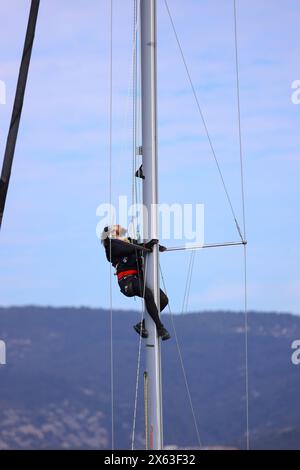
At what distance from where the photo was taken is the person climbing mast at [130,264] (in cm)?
1305

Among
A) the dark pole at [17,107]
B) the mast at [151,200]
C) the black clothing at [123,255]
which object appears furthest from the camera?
the dark pole at [17,107]

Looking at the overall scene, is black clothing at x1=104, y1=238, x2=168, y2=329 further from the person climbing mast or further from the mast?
the mast

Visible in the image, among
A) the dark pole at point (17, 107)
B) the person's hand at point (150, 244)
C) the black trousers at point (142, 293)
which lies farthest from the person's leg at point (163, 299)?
the dark pole at point (17, 107)

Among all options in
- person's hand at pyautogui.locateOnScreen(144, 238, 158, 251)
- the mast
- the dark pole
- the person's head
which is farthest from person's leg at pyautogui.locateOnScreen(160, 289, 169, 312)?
the dark pole

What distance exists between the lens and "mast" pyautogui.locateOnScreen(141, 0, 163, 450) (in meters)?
12.9

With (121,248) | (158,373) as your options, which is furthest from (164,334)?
(121,248)

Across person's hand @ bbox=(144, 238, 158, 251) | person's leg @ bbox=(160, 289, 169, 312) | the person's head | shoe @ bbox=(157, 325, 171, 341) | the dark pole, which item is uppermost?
the dark pole

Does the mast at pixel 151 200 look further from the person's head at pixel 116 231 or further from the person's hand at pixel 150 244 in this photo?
the person's head at pixel 116 231

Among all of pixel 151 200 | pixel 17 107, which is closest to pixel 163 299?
pixel 151 200

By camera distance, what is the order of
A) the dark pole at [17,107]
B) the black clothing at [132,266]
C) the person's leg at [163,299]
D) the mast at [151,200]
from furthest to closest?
1. the dark pole at [17,107]
2. the person's leg at [163,299]
3. the black clothing at [132,266]
4. the mast at [151,200]
